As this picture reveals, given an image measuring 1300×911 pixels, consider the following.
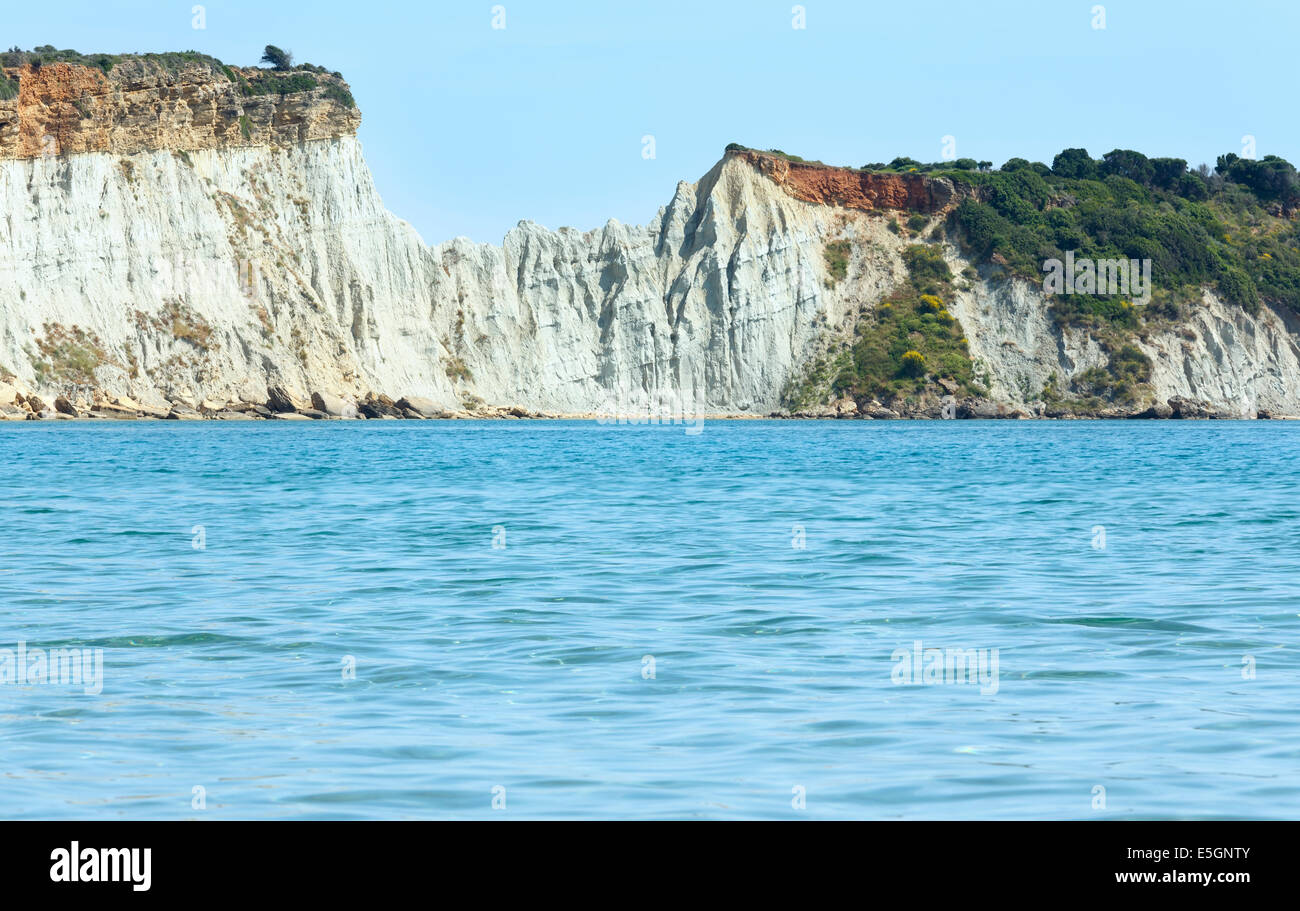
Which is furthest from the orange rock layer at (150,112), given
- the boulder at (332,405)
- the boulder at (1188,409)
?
the boulder at (1188,409)

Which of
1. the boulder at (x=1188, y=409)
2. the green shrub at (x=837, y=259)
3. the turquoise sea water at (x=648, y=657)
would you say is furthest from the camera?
the green shrub at (x=837, y=259)

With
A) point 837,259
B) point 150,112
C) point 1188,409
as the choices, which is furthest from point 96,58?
point 1188,409

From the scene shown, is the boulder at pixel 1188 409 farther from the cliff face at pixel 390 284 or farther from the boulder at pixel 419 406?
the boulder at pixel 419 406

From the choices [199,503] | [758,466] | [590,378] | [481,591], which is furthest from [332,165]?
[481,591]

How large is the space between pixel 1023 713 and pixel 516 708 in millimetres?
A: 3357

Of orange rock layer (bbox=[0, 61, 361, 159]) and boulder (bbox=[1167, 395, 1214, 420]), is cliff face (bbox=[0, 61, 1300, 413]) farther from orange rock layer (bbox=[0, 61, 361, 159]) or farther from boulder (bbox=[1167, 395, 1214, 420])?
boulder (bbox=[1167, 395, 1214, 420])

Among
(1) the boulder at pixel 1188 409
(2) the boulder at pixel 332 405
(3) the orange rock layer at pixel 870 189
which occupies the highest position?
(3) the orange rock layer at pixel 870 189

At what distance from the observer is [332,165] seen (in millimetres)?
97062

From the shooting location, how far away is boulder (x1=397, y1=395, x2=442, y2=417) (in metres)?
98.5

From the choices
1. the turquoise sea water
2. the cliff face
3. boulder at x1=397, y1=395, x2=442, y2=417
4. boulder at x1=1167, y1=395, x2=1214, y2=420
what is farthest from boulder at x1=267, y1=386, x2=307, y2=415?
boulder at x1=1167, y1=395, x2=1214, y2=420

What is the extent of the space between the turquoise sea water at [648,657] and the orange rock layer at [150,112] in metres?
61.7

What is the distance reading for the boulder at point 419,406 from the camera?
3878 inches

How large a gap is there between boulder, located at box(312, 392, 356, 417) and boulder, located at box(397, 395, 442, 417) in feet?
18.7

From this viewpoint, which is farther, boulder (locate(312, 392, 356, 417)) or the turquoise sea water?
boulder (locate(312, 392, 356, 417))
